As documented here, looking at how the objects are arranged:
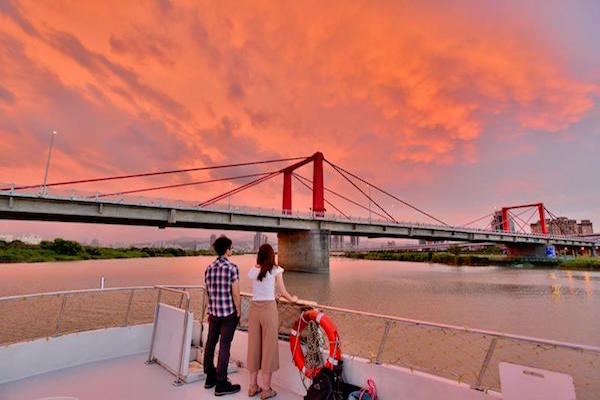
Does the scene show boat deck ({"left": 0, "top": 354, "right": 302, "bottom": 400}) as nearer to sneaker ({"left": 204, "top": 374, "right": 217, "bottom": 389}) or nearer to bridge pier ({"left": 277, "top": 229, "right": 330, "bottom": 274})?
sneaker ({"left": 204, "top": 374, "right": 217, "bottom": 389})

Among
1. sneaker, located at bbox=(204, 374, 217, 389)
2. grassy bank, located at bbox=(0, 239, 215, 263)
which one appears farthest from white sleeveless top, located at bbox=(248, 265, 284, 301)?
grassy bank, located at bbox=(0, 239, 215, 263)

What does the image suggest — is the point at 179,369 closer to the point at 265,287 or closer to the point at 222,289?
the point at 222,289

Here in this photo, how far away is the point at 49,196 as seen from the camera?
21.4 metres

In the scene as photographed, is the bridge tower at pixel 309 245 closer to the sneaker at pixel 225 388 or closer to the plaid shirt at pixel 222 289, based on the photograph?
the sneaker at pixel 225 388

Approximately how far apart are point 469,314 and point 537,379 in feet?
43.7

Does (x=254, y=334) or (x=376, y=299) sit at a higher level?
(x=254, y=334)

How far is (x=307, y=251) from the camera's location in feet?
114

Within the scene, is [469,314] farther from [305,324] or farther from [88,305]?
[88,305]

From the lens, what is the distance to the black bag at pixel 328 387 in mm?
3021

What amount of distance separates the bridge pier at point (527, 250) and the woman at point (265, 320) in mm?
71854

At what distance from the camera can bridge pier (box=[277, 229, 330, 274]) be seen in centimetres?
3362

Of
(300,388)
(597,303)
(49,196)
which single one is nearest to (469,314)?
(597,303)

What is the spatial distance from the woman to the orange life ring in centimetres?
25

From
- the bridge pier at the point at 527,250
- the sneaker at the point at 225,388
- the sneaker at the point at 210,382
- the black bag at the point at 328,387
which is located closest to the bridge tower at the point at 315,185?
the sneaker at the point at 210,382
